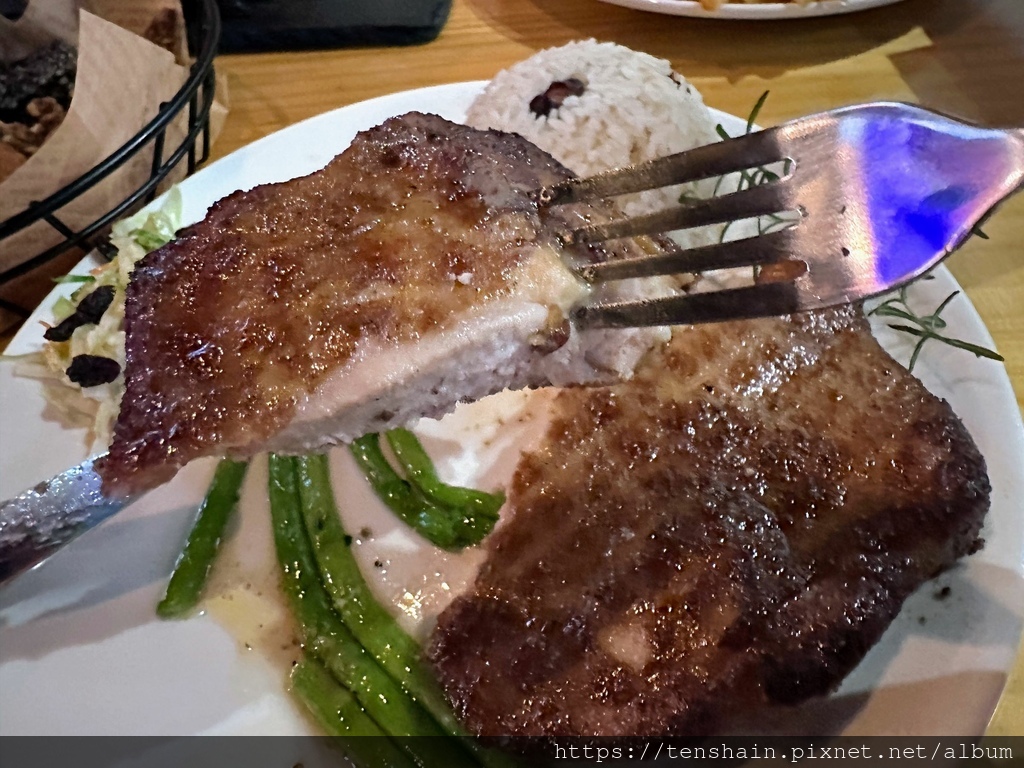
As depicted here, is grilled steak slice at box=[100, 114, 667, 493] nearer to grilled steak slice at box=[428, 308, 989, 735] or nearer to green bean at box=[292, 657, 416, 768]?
grilled steak slice at box=[428, 308, 989, 735]

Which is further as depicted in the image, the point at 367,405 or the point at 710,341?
the point at 710,341

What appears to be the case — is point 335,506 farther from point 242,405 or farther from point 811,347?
point 811,347

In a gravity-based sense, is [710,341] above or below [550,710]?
above

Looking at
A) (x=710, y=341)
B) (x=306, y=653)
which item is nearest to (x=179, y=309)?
(x=306, y=653)

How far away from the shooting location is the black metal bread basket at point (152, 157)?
1.70 m

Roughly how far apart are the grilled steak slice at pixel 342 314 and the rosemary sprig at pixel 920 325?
35.0 inches

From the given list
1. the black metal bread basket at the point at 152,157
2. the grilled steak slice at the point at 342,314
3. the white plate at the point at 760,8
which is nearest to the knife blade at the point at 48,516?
the grilled steak slice at the point at 342,314

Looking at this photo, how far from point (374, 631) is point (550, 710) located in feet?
1.44

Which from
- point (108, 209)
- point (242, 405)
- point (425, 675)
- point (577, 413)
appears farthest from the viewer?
point (108, 209)

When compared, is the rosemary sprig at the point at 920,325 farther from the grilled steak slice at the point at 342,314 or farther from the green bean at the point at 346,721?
the green bean at the point at 346,721

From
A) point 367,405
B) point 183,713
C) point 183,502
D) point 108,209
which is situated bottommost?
A: point 183,713

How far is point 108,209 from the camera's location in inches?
83.5

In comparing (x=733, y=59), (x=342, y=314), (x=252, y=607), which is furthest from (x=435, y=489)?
(x=733, y=59)

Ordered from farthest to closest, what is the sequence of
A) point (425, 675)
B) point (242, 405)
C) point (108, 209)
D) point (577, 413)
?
point (108, 209), point (577, 413), point (425, 675), point (242, 405)
